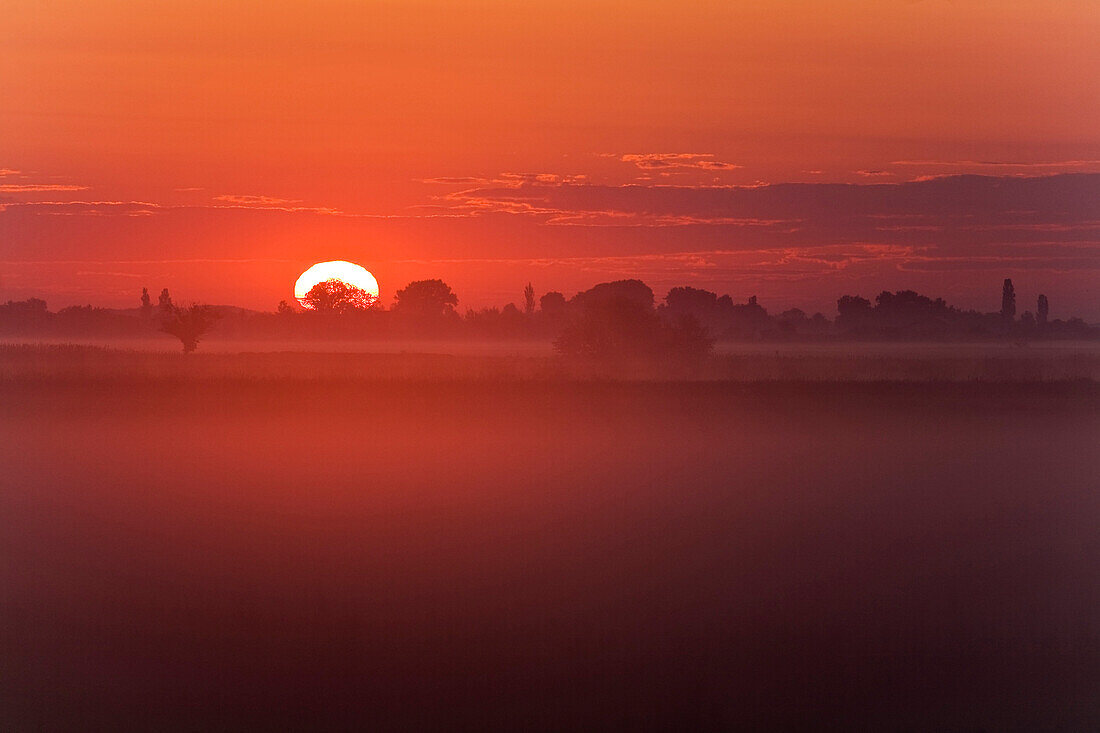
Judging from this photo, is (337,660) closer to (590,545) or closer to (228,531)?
(590,545)

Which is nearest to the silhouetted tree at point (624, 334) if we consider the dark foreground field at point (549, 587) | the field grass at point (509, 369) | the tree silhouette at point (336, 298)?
the field grass at point (509, 369)

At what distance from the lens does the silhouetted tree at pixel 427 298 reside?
12638cm

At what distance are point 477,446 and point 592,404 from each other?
13.0m

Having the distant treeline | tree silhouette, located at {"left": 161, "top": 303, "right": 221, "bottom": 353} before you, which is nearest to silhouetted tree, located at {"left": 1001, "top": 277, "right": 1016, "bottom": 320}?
the distant treeline

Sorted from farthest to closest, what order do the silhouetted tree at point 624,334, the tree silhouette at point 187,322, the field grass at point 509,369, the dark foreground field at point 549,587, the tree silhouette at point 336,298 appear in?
the tree silhouette at point 336,298, the tree silhouette at point 187,322, the silhouetted tree at point 624,334, the field grass at point 509,369, the dark foreground field at point 549,587

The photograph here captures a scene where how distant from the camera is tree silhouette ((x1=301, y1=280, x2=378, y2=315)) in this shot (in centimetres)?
11631

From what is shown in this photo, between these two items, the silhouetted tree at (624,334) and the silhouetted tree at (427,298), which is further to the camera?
the silhouetted tree at (427,298)

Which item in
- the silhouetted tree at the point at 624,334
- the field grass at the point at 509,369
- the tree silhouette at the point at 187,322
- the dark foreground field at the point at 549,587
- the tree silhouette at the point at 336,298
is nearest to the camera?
the dark foreground field at the point at 549,587

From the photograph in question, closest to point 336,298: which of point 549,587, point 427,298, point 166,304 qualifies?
point 427,298

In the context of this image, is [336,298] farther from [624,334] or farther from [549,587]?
[549,587]

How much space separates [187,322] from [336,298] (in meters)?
42.0

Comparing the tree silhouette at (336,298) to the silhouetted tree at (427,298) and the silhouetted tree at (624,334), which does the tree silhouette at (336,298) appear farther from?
the silhouetted tree at (624,334)

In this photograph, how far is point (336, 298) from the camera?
11656cm

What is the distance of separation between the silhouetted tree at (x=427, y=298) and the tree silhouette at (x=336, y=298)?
8.10 m
